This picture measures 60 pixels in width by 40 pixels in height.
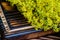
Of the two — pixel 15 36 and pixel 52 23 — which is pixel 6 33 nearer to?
pixel 15 36

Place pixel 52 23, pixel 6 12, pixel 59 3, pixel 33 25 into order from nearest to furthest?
pixel 59 3 < pixel 52 23 < pixel 33 25 < pixel 6 12

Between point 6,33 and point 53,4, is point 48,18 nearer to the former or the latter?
point 53,4

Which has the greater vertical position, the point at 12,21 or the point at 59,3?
the point at 59,3

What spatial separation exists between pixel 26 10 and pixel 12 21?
341 mm

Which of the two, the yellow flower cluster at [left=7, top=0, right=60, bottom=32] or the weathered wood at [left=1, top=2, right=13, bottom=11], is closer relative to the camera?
the yellow flower cluster at [left=7, top=0, right=60, bottom=32]

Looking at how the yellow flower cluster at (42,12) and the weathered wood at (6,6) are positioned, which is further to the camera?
the weathered wood at (6,6)

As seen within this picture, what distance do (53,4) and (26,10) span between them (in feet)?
1.39

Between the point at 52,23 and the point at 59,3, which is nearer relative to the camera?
the point at 59,3

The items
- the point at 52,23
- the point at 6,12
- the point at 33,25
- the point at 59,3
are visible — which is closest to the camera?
the point at 59,3

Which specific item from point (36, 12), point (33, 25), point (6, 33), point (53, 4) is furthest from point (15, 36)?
point (53, 4)

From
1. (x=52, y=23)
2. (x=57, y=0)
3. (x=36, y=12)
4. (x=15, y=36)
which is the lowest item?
(x=15, y=36)

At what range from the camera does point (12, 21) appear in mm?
2449

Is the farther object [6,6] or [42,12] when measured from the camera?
[6,6]

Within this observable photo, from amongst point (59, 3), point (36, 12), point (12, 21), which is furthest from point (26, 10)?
point (59, 3)
